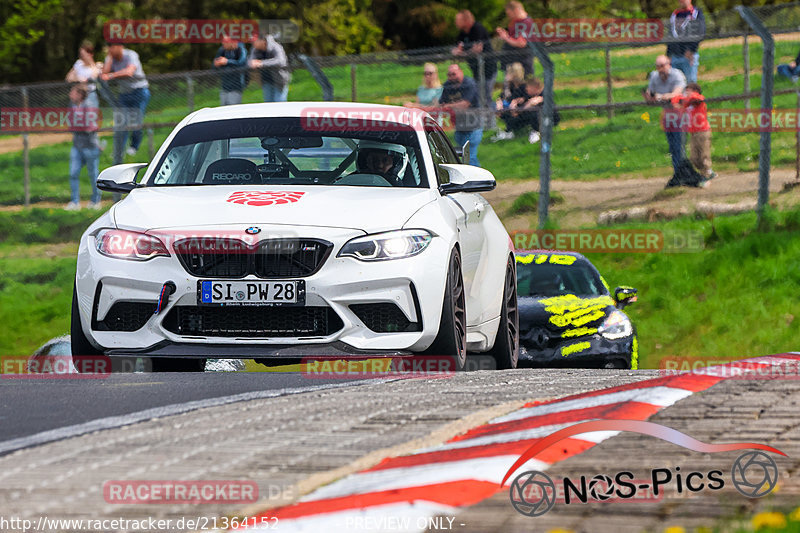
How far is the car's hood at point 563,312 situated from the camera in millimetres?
13256

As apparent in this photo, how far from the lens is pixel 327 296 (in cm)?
800

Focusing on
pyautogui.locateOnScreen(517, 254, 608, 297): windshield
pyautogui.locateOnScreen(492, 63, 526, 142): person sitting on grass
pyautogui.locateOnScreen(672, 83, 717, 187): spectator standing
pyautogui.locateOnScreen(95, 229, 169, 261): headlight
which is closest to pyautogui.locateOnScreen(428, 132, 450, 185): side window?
pyautogui.locateOnScreen(95, 229, 169, 261): headlight

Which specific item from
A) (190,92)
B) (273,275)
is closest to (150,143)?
(190,92)

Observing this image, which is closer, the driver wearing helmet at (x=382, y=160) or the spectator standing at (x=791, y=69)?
the driver wearing helmet at (x=382, y=160)

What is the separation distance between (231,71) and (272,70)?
25.9 inches

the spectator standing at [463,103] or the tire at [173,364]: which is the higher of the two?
the spectator standing at [463,103]

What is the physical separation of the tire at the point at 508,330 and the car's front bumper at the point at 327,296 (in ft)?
6.36

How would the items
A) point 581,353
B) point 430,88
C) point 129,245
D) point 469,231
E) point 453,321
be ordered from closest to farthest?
point 129,245 < point 453,321 < point 469,231 < point 581,353 < point 430,88

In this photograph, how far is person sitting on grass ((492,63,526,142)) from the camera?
19.3m

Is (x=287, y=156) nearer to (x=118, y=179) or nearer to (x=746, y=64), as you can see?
(x=118, y=179)

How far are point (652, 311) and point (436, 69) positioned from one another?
14.3 ft

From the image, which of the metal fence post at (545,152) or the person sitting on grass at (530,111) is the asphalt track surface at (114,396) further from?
the person sitting on grass at (530,111)

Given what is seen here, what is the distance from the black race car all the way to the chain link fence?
16.8ft

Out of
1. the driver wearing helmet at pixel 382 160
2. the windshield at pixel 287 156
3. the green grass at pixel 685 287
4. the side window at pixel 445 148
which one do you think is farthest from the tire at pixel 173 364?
the green grass at pixel 685 287
